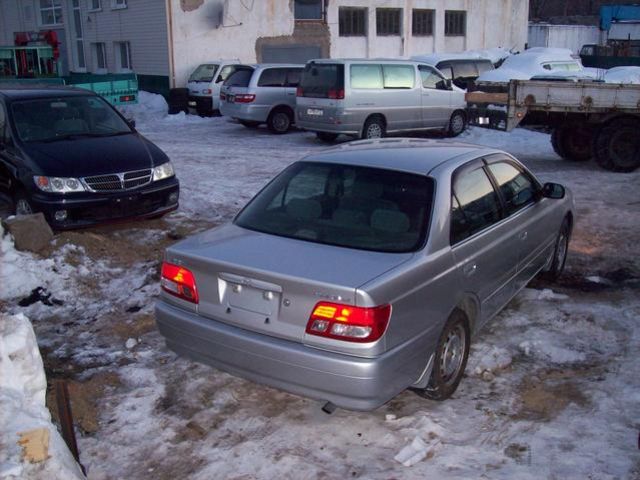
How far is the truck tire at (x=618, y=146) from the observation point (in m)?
12.2

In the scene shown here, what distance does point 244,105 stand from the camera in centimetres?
1748

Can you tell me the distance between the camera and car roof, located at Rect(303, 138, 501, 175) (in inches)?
187

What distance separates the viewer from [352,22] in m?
28.0

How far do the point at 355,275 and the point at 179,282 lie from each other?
1228mm

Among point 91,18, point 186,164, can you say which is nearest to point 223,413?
point 186,164

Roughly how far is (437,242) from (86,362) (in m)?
2.76

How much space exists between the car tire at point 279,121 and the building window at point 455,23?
52.4ft

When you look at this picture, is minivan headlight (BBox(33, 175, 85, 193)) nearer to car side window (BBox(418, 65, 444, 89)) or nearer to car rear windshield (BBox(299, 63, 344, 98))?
car rear windshield (BBox(299, 63, 344, 98))

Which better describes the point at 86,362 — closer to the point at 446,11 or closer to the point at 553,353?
the point at 553,353

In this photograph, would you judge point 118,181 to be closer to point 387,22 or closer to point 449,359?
point 449,359

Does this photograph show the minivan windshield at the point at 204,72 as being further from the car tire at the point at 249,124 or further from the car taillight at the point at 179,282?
the car taillight at the point at 179,282

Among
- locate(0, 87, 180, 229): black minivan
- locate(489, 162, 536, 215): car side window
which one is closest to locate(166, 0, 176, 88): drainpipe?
locate(0, 87, 180, 229): black minivan

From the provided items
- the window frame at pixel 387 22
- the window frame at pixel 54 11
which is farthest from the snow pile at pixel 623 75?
the window frame at pixel 54 11

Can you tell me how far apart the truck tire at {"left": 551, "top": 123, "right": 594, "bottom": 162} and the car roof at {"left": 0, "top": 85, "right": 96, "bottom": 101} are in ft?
29.5
